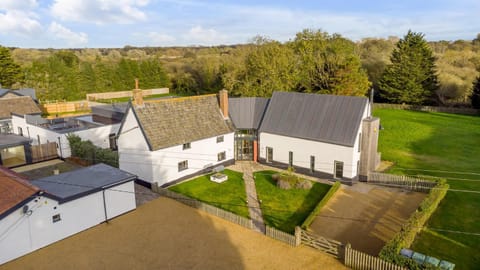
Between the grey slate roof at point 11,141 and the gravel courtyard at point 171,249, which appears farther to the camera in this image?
the grey slate roof at point 11,141

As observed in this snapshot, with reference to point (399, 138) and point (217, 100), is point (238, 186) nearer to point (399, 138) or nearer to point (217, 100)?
point (217, 100)

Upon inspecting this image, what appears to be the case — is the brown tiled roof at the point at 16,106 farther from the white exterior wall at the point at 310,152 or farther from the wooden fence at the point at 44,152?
the white exterior wall at the point at 310,152

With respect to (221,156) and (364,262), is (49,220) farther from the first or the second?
(364,262)

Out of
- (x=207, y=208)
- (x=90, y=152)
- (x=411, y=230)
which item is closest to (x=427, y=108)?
(x=411, y=230)

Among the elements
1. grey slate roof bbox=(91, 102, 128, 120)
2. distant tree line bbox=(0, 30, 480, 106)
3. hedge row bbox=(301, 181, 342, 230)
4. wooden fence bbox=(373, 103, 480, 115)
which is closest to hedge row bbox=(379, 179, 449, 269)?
hedge row bbox=(301, 181, 342, 230)

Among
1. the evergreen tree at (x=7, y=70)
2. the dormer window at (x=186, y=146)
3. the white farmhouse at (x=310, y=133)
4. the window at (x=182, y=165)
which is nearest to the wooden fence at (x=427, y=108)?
the white farmhouse at (x=310, y=133)

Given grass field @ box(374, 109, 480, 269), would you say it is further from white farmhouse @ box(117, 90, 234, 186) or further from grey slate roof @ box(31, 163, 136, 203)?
grey slate roof @ box(31, 163, 136, 203)
